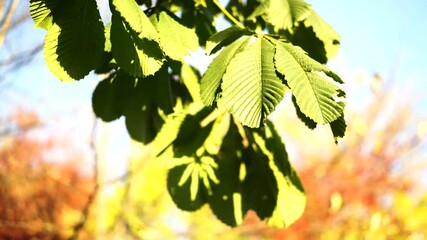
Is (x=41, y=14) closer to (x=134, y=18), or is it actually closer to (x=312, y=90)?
(x=134, y=18)

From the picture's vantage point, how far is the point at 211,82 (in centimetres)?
70

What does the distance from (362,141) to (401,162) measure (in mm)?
938

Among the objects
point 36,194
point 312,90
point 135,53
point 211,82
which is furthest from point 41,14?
point 36,194

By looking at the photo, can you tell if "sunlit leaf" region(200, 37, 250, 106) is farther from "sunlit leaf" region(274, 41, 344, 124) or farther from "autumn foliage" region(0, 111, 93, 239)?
"autumn foliage" region(0, 111, 93, 239)

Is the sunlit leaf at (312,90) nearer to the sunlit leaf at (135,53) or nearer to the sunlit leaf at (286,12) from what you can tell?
the sunlit leaf at (135,53)

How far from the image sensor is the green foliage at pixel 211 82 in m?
0.63

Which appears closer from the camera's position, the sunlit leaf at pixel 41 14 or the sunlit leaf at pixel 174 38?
the sunlit leaf at pixel 41 14

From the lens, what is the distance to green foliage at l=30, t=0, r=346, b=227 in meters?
0.63

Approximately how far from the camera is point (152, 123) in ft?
3.97

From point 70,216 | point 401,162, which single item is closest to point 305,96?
point 401,162

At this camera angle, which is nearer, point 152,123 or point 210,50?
point 210,50

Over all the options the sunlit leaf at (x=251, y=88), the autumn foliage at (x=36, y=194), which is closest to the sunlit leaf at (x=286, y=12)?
the sunlit leaf at (x=251, y=88)

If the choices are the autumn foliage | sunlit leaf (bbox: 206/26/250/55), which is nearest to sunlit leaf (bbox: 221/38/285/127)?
sunlit leaf (bbox: 206/26/250/55)

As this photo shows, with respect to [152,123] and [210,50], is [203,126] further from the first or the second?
[210,50]
